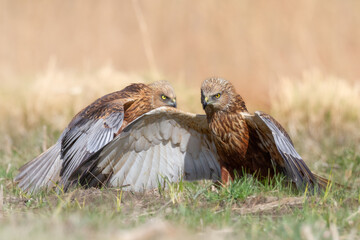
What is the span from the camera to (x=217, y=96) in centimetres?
546

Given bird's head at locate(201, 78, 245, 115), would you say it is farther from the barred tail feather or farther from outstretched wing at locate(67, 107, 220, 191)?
the barred tail feather

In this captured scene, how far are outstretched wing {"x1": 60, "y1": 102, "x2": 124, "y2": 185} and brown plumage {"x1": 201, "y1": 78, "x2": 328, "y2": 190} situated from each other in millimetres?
838

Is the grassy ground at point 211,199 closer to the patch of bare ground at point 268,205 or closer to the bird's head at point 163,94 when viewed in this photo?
the patch of bare ground at point 268,205

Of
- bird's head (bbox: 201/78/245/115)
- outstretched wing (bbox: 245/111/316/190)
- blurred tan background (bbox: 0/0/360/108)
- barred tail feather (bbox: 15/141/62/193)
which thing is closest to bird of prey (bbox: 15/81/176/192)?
barred tail feather (bbox: 15/141/62/193)

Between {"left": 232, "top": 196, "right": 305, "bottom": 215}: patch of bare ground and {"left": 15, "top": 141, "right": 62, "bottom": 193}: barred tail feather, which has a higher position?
{"left": 15, "top": 141, "right": 62, "bottom": 193}: barred tail feather

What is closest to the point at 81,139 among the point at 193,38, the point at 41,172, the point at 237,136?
the point at 41,172

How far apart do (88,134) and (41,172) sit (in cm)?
72

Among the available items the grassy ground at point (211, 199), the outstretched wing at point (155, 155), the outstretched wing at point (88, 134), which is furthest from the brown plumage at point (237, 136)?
the outstretched wing at point (88, 134)

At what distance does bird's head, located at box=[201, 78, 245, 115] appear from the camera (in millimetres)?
5426

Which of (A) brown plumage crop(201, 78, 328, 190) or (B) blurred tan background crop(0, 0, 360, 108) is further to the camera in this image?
(B) blurred tan background crop(0, 0, 360, 108)

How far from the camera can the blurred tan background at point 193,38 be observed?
12672 mm

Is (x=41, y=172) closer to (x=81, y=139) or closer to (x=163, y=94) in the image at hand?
(x=81, y=139)

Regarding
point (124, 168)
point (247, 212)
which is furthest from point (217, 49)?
point (247, 212)

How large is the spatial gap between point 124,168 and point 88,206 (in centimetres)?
123
